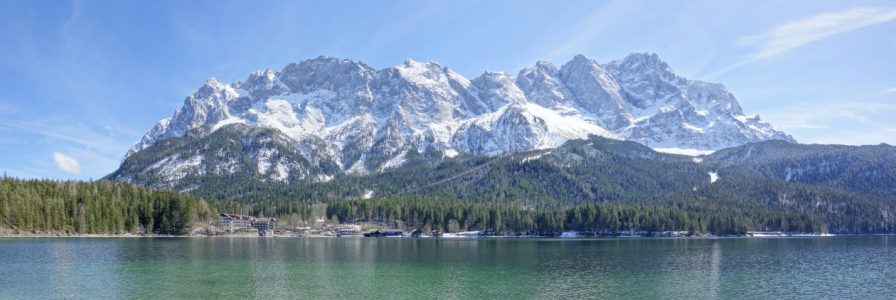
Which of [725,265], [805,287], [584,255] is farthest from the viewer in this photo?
[584,255]

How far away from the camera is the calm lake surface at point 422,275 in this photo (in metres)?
68.5

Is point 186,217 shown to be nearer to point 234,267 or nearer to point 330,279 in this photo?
point 234,267

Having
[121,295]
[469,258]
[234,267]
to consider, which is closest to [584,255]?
[469,258]

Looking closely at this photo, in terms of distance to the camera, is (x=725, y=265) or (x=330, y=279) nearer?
(x=330, y=279)

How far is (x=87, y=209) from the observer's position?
171750mm

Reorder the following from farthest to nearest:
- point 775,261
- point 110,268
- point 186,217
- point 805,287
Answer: point 186,217 → point 775,261 → point 110,268 → point 805,287

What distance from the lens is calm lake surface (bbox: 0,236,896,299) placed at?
68500 millimetres

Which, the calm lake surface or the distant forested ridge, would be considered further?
the distant forested ridge

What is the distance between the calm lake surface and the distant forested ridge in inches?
1948

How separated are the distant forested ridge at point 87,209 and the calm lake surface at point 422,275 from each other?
49470mm

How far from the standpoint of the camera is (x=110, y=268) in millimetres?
86125

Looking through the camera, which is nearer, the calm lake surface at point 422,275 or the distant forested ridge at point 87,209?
the calm lake surface at point 422,275

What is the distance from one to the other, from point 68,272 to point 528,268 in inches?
2808

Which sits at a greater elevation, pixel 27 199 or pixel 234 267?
pixel 27 199
